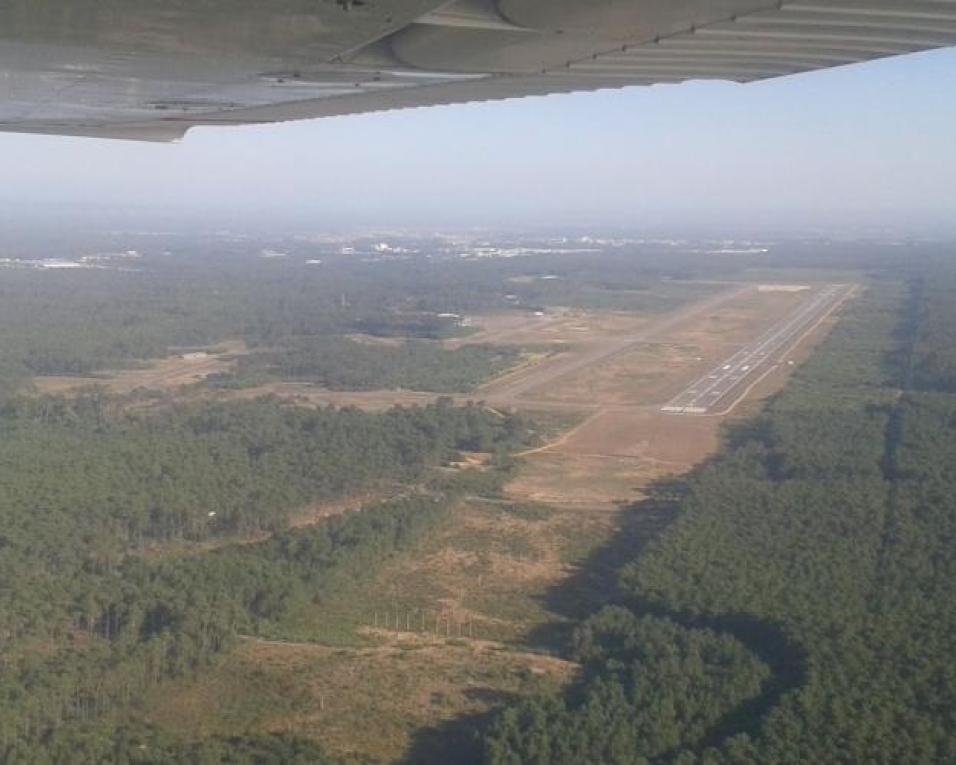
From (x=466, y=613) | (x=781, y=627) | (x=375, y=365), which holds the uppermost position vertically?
(x=375, y=365)

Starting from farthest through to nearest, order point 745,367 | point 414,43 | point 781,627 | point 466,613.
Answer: point 745,367 < point 466,613 < point 781,627 < point 414,43

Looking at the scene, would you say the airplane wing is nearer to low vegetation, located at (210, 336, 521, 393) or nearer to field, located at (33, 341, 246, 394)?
low vegetation, located at (210, 336, 521, 393)

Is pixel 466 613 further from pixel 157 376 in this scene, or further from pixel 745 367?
pixel 157 376

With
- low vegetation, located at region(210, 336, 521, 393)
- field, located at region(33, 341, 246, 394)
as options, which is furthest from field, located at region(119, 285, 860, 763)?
field, located at region(33, 341, 246, 394)

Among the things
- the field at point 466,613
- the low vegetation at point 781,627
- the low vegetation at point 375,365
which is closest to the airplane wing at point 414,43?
the low vegetation at point 781,627

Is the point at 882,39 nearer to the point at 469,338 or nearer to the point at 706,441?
the point at 706,441

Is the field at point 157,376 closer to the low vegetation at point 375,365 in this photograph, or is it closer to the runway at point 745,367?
the low vegetation at point 375,365

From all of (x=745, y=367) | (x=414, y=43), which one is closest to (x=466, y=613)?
(x=414, y=43)

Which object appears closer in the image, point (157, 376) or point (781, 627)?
point (781, 627)
